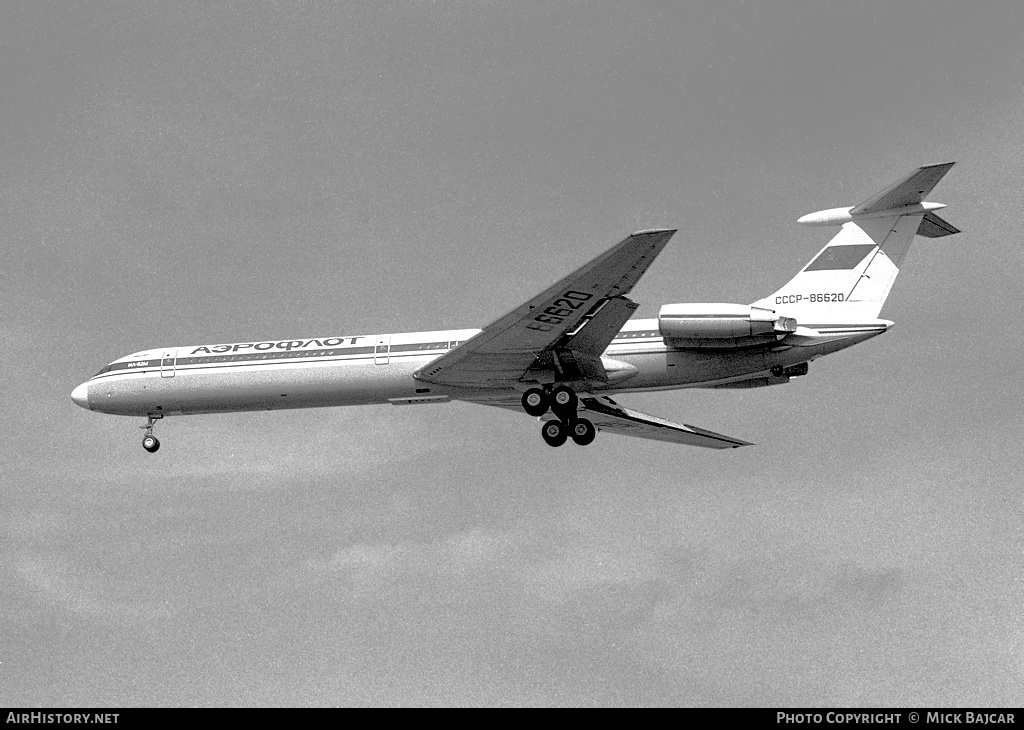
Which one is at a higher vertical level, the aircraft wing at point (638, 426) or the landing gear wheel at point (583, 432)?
the aircraft wing at point (638, 426)

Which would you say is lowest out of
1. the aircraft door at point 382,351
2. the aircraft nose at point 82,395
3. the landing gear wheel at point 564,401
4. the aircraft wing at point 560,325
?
the landing gear wheel at point 564,401

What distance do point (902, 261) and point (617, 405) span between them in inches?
365

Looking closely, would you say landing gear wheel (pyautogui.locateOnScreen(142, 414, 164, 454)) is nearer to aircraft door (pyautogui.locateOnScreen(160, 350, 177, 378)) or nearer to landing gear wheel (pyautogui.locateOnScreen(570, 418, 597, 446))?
aircraft door (pyautogui.locateOnScreen(160, 350, 177, 378))

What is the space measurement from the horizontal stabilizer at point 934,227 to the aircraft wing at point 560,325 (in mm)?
7821

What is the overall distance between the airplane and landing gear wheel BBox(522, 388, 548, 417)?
0.12 feet

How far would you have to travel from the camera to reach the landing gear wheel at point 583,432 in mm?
34688

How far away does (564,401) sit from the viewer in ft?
112

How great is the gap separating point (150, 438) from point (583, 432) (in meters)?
12.3

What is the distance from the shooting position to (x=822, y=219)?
109ft

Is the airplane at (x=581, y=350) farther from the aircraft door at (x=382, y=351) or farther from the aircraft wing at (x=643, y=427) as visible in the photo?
the aircraft wing at (x=643, y=427)

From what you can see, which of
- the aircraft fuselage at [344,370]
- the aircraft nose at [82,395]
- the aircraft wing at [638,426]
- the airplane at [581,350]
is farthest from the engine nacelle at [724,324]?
the aircraft nose at [82,395]

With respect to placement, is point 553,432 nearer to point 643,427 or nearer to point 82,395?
point 643,427
